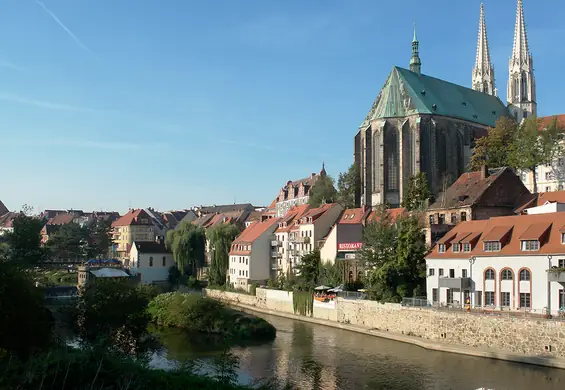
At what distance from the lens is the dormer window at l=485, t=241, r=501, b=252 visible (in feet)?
147

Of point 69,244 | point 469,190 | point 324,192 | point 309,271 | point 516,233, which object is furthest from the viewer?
point 69,244

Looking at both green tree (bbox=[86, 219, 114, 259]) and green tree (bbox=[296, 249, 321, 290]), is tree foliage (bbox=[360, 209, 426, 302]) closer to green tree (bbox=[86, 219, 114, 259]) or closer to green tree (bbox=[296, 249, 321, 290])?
green tree (bbox=[296, 249, 321, 290])

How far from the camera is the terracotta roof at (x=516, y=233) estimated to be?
1649 inches

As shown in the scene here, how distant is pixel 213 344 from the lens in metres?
48.1

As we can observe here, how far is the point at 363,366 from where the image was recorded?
38156 millimetres

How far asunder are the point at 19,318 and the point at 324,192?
2979 inches

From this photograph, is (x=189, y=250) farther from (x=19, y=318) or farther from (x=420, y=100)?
(x=19, y=318)

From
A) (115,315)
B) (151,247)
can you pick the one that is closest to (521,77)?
(151,247)

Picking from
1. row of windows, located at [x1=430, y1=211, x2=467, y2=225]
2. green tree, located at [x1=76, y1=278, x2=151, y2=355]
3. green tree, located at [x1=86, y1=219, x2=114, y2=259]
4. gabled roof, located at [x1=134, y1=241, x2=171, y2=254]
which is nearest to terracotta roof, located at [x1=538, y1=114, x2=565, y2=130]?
row of windows, located at [x1=430, y1=211, x2=467, y2=225]

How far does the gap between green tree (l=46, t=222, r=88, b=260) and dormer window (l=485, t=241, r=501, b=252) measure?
81873 millimetres

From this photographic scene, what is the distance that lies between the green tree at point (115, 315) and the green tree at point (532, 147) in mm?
54863

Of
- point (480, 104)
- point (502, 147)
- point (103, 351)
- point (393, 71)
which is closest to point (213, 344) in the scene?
point (103, 351)

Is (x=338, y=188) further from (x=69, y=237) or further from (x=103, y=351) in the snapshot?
(x=103, y=351)

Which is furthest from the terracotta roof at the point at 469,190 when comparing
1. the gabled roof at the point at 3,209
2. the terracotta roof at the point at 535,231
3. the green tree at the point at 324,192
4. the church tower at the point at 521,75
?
the gabled roof at the point at 3,209
